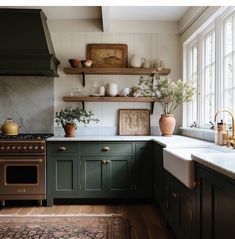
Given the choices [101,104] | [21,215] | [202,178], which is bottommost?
[21,215]

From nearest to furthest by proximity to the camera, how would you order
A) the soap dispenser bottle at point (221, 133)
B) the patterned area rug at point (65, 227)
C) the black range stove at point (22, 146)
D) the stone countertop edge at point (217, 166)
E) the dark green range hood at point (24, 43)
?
the stone countertop edge at point (217, 166) → the soap dispenser bottle at point (221, 133) → the patterned area rug at point (65, 227) → the black range stove at point (22, 146) → the dark green range hood at point (24, 43)

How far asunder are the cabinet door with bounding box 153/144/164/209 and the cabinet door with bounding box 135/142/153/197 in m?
0.14

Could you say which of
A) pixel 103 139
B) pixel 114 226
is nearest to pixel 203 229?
pixel 114 226

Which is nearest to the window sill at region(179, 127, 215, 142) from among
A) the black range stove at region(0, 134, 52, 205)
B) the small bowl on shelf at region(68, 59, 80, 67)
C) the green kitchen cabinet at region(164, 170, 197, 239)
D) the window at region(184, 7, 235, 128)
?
the window at region(184, 7, 235, 128)

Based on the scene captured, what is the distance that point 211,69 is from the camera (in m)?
3.88

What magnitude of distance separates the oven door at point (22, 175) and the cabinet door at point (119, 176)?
818mm

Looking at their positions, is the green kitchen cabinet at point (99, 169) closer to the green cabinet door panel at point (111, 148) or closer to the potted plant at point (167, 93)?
the green cabinet door panel at point (111, 148)

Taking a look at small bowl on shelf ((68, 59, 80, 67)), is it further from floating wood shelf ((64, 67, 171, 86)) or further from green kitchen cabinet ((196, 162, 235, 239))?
green kitchen cabinet ((196, 162, 235, 239))

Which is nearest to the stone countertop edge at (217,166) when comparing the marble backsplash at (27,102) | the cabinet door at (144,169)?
the cabinet door at (144,169)

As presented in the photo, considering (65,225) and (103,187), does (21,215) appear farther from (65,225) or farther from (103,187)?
(103,187)

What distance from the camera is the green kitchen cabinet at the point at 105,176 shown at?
4.21 metres

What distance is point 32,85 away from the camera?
4836 millimetres

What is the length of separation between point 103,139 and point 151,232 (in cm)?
135

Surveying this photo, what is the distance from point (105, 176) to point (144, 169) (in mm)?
490
